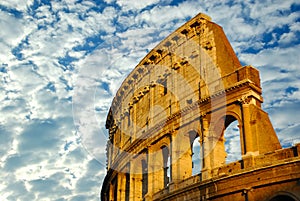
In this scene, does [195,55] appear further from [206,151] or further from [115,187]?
[115,187]

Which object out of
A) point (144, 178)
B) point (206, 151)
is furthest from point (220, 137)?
point (144, 178)

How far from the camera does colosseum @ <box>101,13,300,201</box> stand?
22781 millimetres

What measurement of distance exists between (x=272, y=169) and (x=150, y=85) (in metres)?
13.7

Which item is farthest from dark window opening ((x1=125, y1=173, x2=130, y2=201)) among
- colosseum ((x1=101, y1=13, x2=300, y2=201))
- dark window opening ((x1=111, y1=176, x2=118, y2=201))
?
dark window opening ((x1=111, y1=176, x2=118, y2=201))

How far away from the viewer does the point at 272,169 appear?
22.0 meters

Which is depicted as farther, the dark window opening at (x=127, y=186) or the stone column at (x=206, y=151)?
the dark window opening at (x=127, y=186)

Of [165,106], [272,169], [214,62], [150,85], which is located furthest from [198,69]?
[272,169]

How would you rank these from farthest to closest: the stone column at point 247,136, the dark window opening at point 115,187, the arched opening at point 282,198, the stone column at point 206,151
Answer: the dark window opening at point 115,187 → the stone column at point 206,151 → the stone column at point 247,136 → the arched opening at point 282,198

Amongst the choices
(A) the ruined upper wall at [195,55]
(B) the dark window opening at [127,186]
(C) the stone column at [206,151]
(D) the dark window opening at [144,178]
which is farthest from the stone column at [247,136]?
(B) the dark window opening at [127,186]

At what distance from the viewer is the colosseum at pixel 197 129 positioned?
2278 centimetres

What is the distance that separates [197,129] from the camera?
27484 millimetres

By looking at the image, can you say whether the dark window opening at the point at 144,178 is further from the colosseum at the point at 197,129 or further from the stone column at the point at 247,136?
the stone column at the point at 247,136

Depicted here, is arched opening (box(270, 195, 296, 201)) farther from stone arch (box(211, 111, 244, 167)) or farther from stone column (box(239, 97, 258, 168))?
stone arch (box(211, 111, 244, 167))

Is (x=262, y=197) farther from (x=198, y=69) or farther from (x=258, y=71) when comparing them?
(x=198, y=69)
